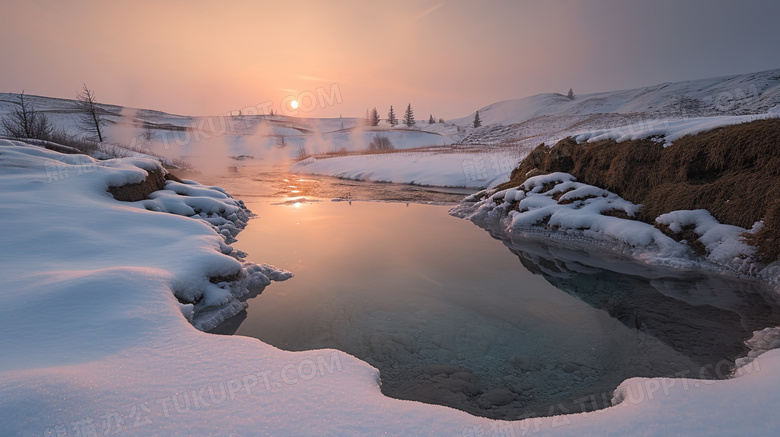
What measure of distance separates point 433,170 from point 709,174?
58.7 ft

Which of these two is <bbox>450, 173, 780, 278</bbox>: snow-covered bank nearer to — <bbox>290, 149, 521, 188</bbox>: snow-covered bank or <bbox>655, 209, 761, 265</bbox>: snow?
<bbox>655, 209, 761, 265</bbox>: snow

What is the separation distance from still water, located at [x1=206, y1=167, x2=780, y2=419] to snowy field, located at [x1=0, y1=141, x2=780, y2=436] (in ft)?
2.36

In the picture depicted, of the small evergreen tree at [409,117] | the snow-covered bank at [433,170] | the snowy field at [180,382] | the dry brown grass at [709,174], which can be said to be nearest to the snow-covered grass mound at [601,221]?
the dry brown grass at [709,174]

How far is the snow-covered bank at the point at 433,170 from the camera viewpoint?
895 inches

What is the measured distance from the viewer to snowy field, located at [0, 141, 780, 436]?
227cm

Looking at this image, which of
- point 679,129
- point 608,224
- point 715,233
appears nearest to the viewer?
point 715,233

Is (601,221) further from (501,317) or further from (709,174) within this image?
(501,317)

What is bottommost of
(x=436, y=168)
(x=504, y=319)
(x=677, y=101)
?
(x=504, y=319)

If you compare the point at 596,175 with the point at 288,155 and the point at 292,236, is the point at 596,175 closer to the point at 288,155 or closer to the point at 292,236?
the point at 292,236

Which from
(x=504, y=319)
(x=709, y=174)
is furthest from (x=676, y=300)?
(x=709, y=174)

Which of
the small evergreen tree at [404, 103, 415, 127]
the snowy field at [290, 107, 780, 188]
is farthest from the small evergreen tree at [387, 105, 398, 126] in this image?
the snowy field at [290, 107, 780, 188]

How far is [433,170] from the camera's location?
25.2m

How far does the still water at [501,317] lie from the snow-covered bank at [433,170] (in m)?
13.3

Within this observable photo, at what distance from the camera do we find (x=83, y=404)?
223cm
